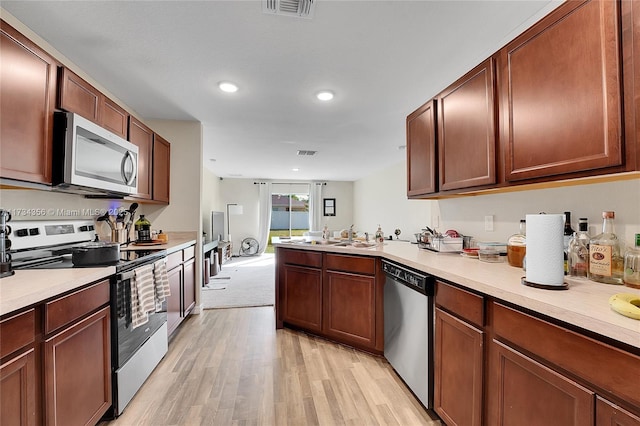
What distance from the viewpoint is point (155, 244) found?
2924 millimetres

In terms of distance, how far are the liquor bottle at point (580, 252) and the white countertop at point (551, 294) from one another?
9 cm

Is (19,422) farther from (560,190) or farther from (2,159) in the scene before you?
(560,190)

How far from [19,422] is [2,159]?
45.4 inches

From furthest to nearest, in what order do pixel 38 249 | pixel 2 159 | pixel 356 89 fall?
pixel 356 89 → pixel 38 249 → pixel 2 159

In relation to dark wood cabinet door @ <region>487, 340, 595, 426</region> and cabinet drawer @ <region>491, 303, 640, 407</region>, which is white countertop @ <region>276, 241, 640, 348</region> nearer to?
cabinet drawer @ <region>491, 303, 640, 407</region>

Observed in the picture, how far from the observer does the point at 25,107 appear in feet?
4.86

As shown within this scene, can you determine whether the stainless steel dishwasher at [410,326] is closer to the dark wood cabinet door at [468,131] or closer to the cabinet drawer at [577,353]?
the cabinet drawer at [577,353]

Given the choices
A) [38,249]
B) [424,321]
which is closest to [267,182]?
[38,249]

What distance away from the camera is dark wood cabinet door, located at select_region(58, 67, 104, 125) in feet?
5.70

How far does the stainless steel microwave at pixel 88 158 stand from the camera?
171cm

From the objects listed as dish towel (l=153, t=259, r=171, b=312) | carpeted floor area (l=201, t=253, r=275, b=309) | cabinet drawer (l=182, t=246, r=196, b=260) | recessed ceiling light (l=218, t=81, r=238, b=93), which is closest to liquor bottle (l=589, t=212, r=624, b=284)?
dish towel (l=153, t=259, r=171, b=312)

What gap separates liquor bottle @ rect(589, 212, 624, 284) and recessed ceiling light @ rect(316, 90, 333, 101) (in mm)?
2236

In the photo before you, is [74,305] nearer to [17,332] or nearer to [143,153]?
[17,332]

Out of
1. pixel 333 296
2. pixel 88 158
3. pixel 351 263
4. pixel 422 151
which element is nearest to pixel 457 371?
pixel 351 263
